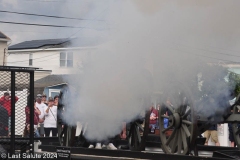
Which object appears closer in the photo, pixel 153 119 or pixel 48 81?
pixel 153 119

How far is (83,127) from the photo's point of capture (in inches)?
352

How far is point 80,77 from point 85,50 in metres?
0.44

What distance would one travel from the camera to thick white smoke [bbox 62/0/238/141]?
727 cm

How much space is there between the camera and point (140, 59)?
8.17 metres

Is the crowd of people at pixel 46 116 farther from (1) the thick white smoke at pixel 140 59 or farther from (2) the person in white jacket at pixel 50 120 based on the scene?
(1) the thick white smoke at pixel 140 59

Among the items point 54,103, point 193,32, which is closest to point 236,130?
point 193,32

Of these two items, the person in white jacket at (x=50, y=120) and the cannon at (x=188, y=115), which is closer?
the cannon at (x=188, y=115)

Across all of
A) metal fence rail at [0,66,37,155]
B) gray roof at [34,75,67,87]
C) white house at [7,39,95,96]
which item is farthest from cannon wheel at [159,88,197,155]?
gray roof at [34,75,67,87]

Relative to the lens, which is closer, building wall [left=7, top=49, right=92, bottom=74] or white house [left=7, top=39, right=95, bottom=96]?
white house [left=7, top=39, right=95, bottom=96]

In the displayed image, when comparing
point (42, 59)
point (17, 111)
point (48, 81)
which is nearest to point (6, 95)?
point (17, 111)

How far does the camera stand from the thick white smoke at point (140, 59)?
23.9 ft

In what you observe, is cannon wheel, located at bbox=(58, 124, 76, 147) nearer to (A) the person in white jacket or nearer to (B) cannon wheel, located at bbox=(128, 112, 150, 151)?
(B) cannon wheel, located at bbox=(128, 112, 150, 151)

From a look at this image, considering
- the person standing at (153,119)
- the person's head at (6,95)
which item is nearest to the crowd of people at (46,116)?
the person standing at (153,119)

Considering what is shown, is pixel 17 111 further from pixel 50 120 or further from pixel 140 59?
pixel 50 120
